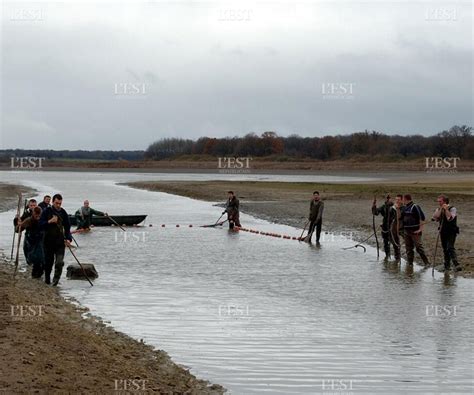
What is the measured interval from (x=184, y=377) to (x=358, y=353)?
287 centimetres

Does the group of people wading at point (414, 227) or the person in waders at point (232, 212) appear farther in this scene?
the person in waders at point (232, 212)

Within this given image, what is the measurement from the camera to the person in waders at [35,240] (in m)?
17.0

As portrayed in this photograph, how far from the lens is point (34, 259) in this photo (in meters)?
17.6

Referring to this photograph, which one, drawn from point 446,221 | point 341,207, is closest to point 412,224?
point 446,221

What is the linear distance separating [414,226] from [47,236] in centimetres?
937

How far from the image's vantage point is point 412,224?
20.3 metres

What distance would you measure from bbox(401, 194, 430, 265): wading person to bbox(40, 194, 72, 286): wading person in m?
8.82

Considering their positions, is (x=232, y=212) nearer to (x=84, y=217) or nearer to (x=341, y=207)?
(x=84, y=217)

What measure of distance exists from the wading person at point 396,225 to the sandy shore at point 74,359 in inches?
398

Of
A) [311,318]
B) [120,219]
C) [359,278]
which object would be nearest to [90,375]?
[311,318]

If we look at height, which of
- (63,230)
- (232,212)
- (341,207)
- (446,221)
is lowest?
(341,207)

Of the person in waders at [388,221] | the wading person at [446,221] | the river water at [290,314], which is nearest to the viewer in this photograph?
the river water at [290,314]

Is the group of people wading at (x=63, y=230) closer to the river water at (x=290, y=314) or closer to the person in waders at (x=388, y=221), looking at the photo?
the person in waders at (x=388, y=221)

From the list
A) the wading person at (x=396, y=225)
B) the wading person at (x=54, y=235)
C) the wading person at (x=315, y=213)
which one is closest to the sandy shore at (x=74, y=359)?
the wading person at (x=54, y=235)
